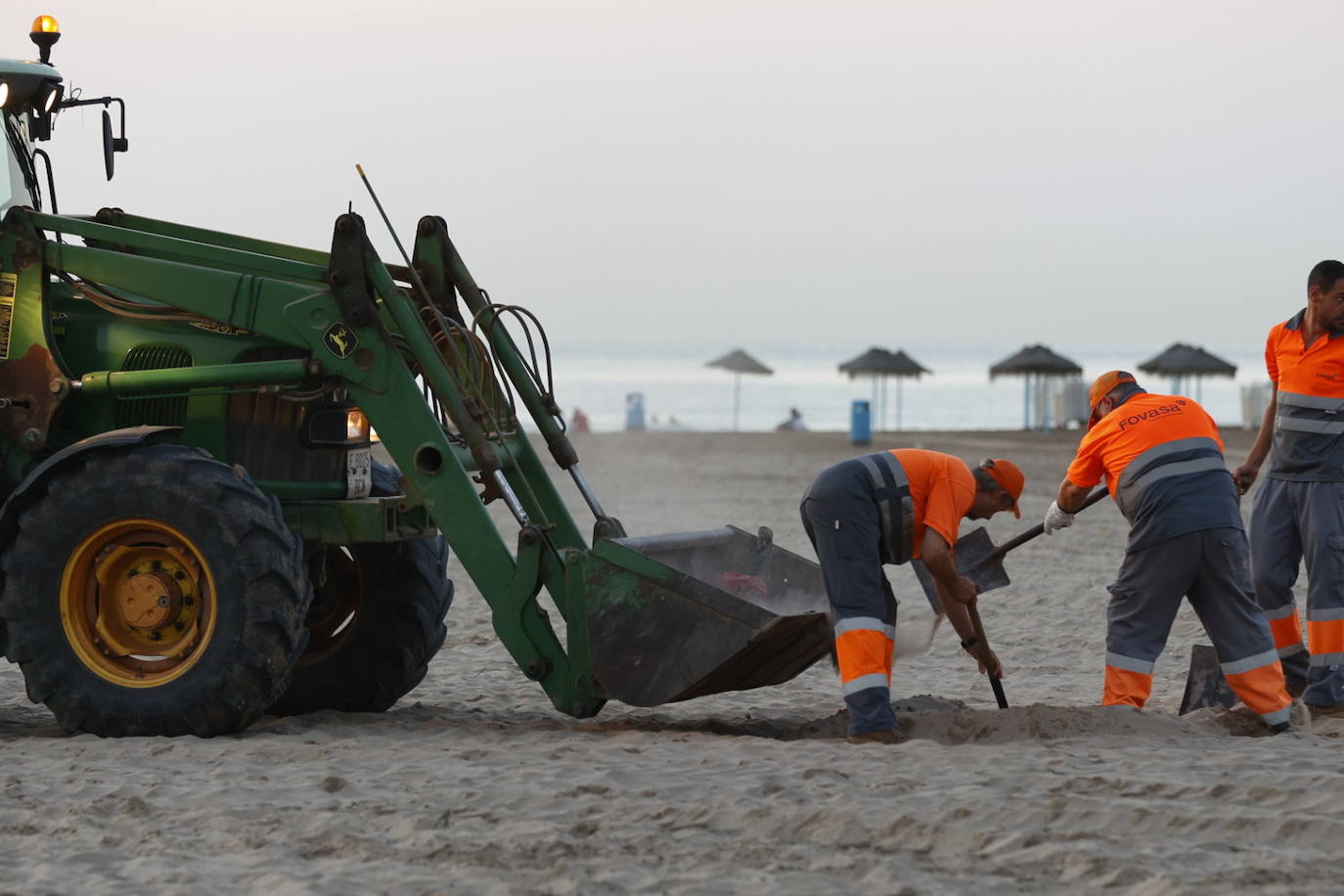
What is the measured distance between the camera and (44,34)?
8.65 metres

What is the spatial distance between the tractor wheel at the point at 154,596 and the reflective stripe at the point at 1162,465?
11.2 ft

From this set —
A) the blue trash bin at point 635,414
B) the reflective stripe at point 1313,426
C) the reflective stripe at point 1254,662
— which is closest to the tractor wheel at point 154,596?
the reflective stripe at point 1254,662

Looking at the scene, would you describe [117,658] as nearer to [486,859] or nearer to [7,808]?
[7,808]

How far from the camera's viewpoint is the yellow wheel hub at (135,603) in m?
7.01

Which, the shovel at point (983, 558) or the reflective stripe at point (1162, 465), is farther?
the shovel at point (983, 558)

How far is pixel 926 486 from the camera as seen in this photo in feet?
23.1

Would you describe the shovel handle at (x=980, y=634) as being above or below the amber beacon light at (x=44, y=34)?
below

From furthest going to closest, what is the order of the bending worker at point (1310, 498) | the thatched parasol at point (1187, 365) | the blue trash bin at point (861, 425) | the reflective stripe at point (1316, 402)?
the thatched parasol at point (1187, 365), the blue trash bin at point (861, 425), the reflective stripe at point (1316, 402), the bending worker at point (1310, 498)

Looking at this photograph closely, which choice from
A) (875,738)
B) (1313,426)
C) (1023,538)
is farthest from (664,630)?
(1313,426)

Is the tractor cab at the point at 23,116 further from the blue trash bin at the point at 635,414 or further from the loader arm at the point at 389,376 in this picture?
the blue trash bin at the point at 635,414

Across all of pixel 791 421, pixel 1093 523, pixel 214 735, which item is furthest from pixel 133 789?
pixel 791 421

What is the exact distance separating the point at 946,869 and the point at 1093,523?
13.3 metres

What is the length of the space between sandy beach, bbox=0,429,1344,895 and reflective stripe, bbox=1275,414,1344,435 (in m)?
1.34

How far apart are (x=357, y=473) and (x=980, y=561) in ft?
9.24
